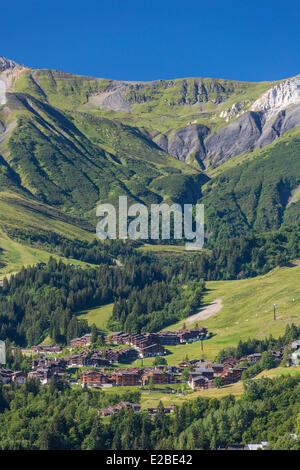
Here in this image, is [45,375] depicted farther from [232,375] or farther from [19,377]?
[232,375]

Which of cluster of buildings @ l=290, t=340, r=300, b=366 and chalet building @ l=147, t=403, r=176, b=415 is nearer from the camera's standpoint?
chalet building @ l=147, t=403, r=176, b=415

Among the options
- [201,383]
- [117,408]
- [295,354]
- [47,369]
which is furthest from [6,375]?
[295,354]

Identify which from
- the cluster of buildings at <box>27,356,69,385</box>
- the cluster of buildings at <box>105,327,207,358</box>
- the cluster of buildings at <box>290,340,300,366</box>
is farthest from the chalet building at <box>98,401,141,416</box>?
the cluster of buildings at <box>105,327,207,358</box>

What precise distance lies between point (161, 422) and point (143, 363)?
63303mm

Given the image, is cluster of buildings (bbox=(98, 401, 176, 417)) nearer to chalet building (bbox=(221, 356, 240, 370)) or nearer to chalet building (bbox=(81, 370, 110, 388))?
chalet building (bbox=(81, 370, 110, 388))

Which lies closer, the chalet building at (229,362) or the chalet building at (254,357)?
the chalet building at (229,362)

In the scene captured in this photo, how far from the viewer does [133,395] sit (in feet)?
456

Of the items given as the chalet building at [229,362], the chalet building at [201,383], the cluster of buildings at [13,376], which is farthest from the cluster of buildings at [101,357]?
the chalet building at [201,383]

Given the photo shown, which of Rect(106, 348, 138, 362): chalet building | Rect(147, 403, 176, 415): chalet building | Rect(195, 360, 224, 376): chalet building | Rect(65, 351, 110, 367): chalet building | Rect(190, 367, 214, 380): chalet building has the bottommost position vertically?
Rect(147, 403, 176, 415): chalet building

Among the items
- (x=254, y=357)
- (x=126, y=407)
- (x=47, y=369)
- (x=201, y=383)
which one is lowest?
(x=126, y=407)

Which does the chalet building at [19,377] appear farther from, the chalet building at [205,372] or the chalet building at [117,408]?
the chalet building at [205,372]

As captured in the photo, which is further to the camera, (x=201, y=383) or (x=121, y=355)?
(x=121, y=355)

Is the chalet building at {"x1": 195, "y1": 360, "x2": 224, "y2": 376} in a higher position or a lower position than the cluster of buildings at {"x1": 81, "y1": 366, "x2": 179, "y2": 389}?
higher

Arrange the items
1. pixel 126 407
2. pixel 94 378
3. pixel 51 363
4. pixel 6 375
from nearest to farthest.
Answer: pixel 126 407
pixel 94 378
pixel 6 375
pixel 51 363
